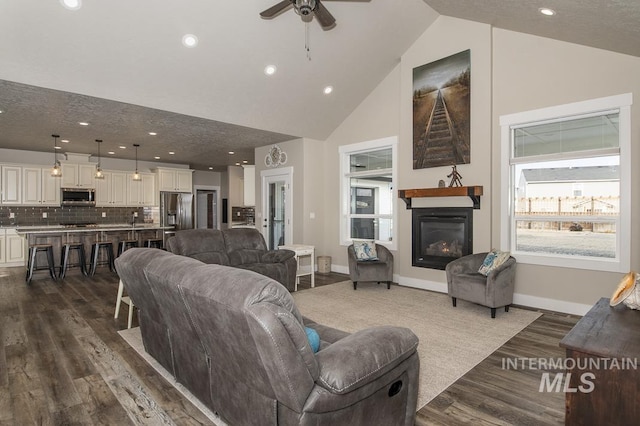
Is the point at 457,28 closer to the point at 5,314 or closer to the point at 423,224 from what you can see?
the point at 423,224

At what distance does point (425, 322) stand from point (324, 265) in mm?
3324

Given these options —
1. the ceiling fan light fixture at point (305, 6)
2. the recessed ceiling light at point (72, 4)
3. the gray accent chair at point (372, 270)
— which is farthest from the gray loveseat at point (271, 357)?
the gray accent chair at point (372, 270)

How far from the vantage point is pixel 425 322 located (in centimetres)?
411

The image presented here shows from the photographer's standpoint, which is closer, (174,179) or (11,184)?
(11,184)

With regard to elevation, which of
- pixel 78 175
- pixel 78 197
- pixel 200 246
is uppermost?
pixel 78 175

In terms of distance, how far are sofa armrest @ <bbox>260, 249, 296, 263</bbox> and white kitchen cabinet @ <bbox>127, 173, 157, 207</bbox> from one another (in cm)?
628

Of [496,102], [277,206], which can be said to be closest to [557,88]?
[496,102]

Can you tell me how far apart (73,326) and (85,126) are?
3866mm

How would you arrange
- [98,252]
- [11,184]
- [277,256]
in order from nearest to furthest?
[277,256], [98,252], [11,184]

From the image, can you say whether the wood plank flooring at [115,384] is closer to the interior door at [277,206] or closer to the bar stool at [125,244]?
the bar stool at [125,244]

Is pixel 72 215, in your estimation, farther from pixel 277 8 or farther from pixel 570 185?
pixel 570 185

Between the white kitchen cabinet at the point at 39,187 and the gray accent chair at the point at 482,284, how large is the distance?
9.12 metres

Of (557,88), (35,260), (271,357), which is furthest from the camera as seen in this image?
(35,260)

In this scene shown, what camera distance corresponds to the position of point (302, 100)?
20.3 feet
